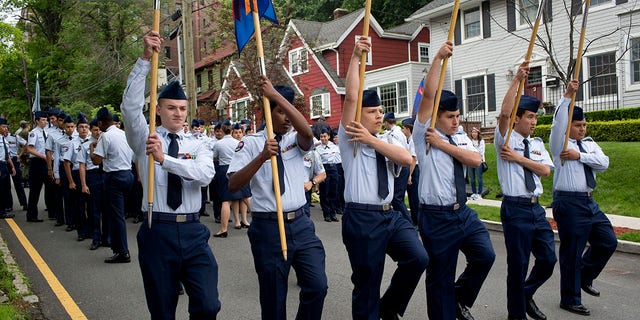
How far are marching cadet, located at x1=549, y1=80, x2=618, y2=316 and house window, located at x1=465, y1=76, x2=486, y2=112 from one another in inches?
780

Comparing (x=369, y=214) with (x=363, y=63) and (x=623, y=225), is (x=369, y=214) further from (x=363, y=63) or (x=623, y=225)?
(x=623, y=225)

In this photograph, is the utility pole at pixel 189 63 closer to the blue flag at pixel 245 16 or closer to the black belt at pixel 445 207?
the blue flag at pixel 245 16

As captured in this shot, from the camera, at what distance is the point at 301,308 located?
14.6ft

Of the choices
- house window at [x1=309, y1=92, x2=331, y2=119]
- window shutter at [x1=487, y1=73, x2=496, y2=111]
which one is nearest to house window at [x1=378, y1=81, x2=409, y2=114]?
house window at [x1=309, y1=92, x2=331, y2=119]

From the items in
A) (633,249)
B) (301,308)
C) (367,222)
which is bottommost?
(633,249)

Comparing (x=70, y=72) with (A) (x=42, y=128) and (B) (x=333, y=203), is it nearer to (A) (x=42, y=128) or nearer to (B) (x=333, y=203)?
(A) (x=42, y=128)

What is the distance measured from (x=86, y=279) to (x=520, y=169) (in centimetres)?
564

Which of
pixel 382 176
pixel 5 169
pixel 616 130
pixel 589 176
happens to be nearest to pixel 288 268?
pixel 382 176

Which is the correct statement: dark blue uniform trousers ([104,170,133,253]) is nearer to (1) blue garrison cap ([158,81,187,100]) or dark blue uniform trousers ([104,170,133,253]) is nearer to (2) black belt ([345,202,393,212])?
(1) blue garrison cap ([158,81,187,100])

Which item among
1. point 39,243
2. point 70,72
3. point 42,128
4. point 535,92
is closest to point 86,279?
point 39,243

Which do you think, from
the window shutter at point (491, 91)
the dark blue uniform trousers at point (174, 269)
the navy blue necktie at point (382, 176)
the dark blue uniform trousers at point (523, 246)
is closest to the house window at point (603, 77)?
the window shutter at point (491, 91)

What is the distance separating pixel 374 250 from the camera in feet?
15.7

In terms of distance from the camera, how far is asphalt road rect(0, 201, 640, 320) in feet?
20.5

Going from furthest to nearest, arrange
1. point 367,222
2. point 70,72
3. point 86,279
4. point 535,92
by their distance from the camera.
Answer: point 70,72 → point 535,92 → point 86,279 → point 367,222
